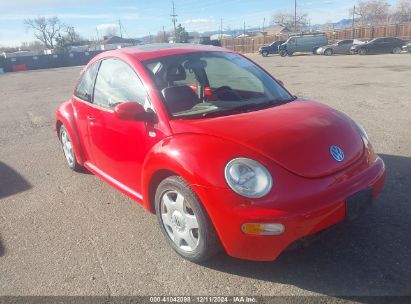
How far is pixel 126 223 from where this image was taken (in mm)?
3697

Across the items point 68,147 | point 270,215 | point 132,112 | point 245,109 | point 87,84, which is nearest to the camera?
point 270,215

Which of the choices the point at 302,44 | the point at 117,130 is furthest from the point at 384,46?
the point at 117,130

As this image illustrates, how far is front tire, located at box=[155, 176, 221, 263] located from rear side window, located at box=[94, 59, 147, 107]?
0.90m

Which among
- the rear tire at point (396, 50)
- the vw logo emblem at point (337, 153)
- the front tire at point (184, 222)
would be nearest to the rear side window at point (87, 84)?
the front tire at point (184, 222)

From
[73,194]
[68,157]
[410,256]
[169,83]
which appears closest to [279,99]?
[169,83]

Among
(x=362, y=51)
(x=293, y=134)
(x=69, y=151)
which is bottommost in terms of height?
(x=362, y=51)

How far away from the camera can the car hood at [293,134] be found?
2.63m

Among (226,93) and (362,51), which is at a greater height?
(226,93)

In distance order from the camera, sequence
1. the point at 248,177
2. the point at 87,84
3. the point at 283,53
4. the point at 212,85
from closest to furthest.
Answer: the point at 248,177 → the point at 212,85 → the point at 87,84 → the point at 283,53

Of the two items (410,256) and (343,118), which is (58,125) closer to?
(343,118)

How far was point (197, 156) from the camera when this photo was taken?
267 centimetres

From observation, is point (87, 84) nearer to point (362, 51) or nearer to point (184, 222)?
point (184, 222)

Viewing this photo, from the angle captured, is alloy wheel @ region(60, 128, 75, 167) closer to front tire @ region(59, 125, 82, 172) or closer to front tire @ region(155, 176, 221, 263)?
front tire @ region(59, 125, 82, 172)

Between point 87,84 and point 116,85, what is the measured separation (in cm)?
79
